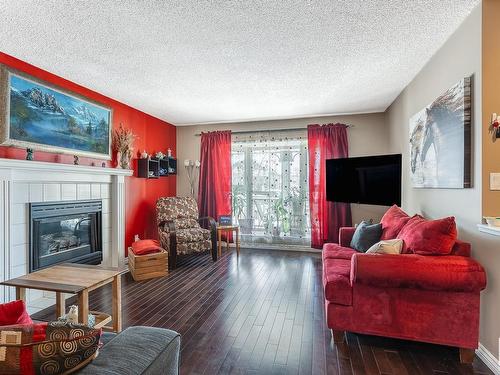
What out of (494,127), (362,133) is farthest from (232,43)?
(362,133)

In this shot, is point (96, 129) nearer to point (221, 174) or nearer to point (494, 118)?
point (221, 174)

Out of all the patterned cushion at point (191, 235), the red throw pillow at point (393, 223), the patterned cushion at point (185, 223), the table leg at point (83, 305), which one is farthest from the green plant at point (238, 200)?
the table leg at point (83, 305)

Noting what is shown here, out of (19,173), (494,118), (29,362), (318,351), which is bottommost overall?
(318,351)

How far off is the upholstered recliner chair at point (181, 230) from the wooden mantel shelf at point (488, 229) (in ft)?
10.9

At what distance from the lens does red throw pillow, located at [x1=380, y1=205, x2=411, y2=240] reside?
2732 mm

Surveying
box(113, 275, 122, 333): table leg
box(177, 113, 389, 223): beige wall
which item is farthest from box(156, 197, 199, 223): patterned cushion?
box(113, 275, 122, 333): table leg

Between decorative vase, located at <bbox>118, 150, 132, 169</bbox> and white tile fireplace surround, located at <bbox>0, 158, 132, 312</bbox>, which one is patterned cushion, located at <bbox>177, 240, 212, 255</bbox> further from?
decorative vase, located at <bbox>118, 150, 132, 169</bbox>

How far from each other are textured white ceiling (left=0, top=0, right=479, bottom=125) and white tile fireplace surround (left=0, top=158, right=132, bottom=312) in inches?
42.7

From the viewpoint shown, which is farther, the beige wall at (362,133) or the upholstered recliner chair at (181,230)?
the beige wall at (362,133)

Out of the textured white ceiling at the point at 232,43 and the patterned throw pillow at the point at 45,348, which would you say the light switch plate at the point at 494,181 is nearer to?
the textured white ceiling at the point at 232,43

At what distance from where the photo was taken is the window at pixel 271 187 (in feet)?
16.4

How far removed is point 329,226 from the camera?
4738 mm

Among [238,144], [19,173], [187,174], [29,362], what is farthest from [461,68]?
[187,174]

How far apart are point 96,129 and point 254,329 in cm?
312
